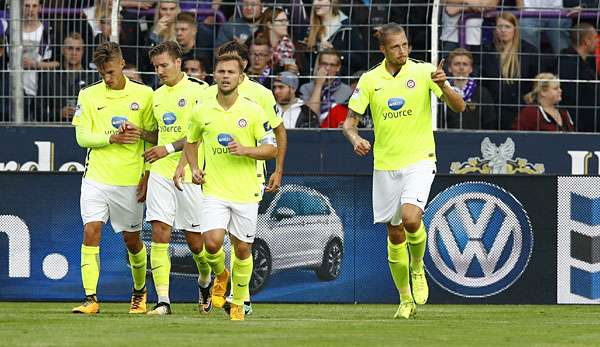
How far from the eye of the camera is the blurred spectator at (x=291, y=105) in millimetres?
16891

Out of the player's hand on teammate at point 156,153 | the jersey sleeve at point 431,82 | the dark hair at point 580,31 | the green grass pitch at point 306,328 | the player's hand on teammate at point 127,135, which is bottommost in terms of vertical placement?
the green grass pitch at point 306,328

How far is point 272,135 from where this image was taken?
12.1 meters

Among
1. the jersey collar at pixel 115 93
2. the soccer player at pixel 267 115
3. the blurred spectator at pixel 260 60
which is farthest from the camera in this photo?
the blurred spectator at pixel 260 60

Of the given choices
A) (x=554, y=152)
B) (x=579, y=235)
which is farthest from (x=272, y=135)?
(x=554, y=152)

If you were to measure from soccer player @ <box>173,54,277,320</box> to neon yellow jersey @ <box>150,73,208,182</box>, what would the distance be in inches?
44.2

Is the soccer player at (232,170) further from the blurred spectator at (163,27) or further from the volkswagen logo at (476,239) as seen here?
the blurred spectator at (163,27)

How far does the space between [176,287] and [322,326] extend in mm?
4378

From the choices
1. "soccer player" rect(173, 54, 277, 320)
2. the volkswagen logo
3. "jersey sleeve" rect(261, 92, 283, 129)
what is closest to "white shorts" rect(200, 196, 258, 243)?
"soccer player" rect(173, 54, 277, 320)

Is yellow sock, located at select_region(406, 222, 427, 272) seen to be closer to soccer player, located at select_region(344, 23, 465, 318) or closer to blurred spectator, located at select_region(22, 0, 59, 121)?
soccer player, located at select_region(344, 23, 465, 318)

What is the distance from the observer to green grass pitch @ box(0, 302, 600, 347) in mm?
9961

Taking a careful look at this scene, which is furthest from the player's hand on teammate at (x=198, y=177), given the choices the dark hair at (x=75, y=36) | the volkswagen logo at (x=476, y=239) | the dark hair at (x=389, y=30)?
the dark hair at (x=75, y=36)

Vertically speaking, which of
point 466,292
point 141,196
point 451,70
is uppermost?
point 451,70

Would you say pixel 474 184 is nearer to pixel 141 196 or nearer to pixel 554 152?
pixel 554 152

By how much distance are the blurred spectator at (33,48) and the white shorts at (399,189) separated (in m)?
5.33
